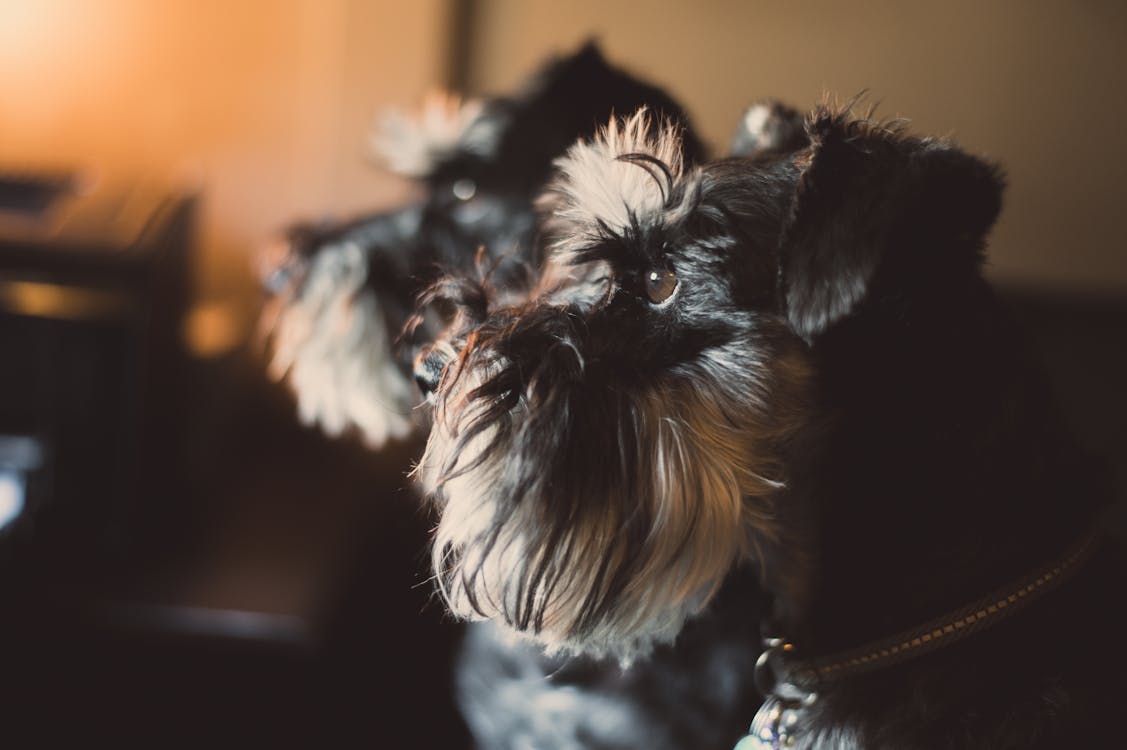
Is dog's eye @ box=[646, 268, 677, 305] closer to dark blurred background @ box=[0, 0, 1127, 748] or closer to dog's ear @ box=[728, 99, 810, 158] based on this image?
dog's ear @ box=[728, 99, 810, 158]

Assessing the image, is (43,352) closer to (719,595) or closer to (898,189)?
(719,595)

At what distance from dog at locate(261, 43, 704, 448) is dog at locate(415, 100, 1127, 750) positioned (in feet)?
0.77

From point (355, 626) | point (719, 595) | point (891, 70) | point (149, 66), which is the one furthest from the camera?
point (149, 66)

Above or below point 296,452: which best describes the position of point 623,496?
above

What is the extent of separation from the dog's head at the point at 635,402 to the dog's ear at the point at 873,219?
10mm

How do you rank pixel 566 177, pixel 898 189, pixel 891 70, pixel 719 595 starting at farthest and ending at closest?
pixel 891 70, pixel 719 595, pixel 566 177, pixel 898 189

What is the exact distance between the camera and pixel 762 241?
77 cm

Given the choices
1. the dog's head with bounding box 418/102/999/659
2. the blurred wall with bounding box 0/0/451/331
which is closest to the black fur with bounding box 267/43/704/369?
the dog's head with bounding box 418/102/999/659

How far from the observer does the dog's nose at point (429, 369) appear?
2.74 feet

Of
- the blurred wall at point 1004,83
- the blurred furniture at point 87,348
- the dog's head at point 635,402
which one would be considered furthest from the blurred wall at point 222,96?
the dog's head at point 635,402

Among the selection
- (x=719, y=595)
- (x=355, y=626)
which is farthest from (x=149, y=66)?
(x=719, y=595)

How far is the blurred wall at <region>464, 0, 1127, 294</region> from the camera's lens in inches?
60.6

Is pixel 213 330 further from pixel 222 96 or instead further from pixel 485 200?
pixel 485 200

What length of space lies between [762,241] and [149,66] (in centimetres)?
160
